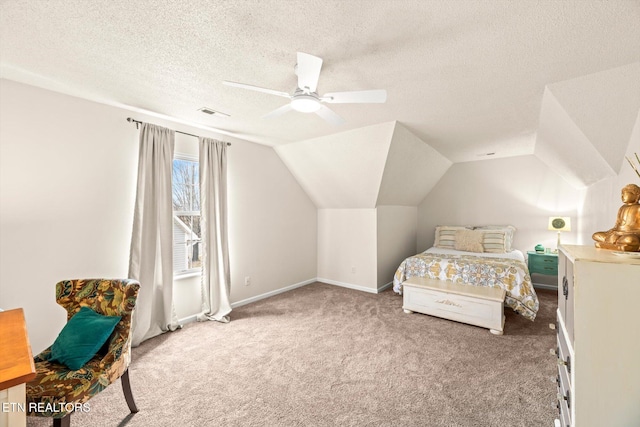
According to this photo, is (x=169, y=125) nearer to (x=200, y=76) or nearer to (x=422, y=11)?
(x=200, y=76)

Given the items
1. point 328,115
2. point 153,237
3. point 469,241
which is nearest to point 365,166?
point 328,115

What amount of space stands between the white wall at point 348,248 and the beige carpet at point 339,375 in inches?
48.4

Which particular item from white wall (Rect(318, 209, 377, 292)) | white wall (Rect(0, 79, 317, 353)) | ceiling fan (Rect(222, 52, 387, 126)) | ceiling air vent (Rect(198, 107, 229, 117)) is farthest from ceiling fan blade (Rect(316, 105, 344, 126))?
white wall (Rect(318, 209, 377, 292))

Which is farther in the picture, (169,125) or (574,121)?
(169,125)

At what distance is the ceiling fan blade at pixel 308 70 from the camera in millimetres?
1456

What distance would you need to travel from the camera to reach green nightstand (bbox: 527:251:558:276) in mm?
3967

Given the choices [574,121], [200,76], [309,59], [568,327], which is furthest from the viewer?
[574,121]

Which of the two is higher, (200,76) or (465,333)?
(200,76)

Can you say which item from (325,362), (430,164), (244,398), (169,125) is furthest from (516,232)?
(169,125)

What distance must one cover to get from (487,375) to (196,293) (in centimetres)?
307

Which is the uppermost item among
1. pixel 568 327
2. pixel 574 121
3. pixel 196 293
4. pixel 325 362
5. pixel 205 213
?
pixel 574 121

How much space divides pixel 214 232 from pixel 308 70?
2389mm

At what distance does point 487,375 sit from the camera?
210 cm

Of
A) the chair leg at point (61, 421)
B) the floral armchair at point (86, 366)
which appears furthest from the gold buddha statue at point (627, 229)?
the chair leg at point (61, 421)
